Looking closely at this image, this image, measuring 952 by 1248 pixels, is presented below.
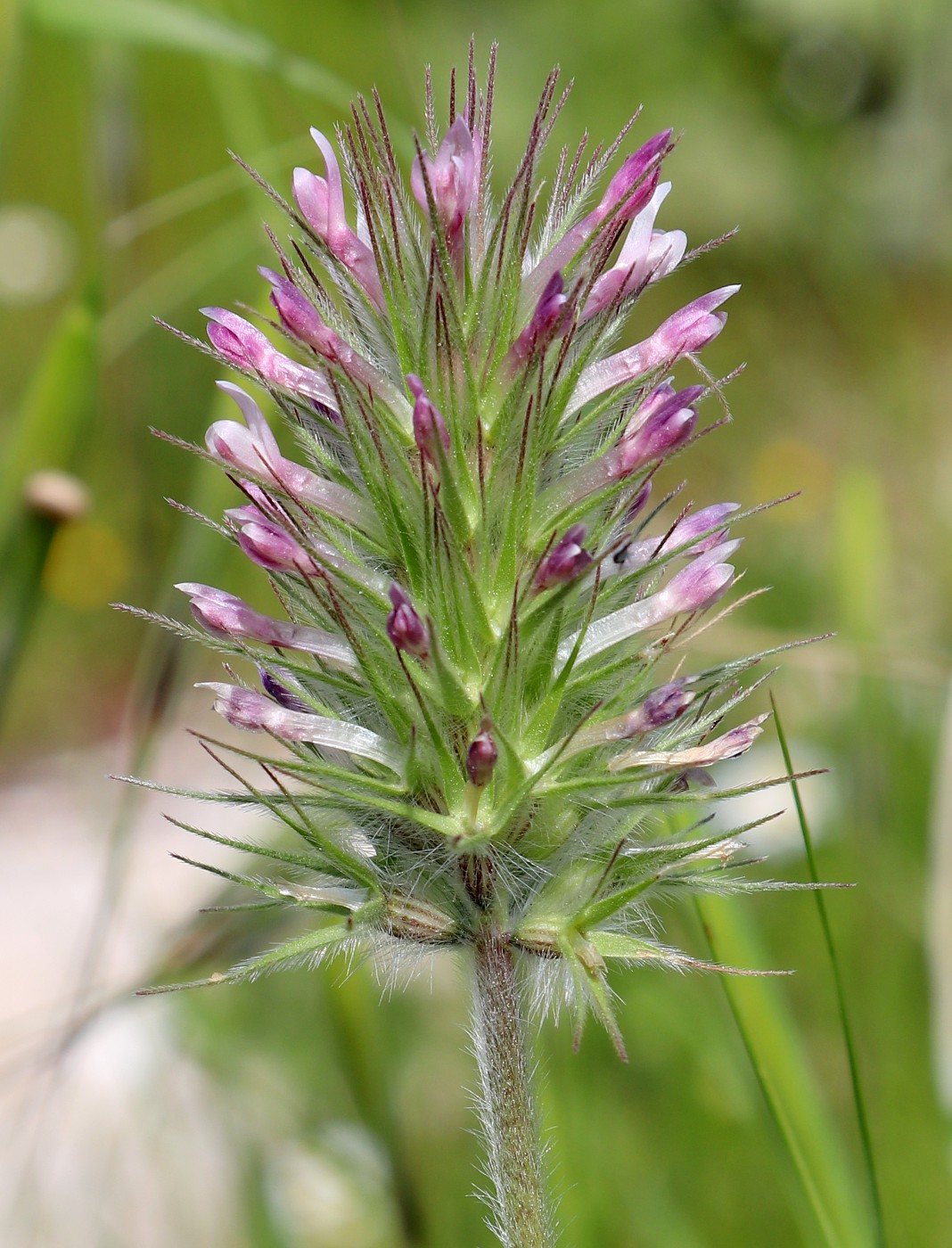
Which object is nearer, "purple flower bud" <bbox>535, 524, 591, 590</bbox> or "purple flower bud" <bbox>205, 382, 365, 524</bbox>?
"purple flower bud" <bbox>535, 524, 591, 590</bbox>

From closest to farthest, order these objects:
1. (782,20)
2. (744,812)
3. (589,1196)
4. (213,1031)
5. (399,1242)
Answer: (589,1196) < (399,1242) < (213,1031) < (744,812) < (782,20)

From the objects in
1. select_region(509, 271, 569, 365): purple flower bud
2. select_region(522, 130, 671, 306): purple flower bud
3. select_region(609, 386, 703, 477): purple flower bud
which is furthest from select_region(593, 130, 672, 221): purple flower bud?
select_region(609, 386, 703, 477): purple flower bud

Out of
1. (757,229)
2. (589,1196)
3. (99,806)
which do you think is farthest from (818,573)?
(757,229)

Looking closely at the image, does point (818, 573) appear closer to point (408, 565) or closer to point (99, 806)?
point (99, 806)

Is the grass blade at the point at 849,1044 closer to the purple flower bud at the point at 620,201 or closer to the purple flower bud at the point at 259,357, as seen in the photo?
the purple flower bud at the point at 620,201

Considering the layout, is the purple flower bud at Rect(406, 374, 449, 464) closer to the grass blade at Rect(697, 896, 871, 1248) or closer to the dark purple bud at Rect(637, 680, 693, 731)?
the dark purple bud at Rect(637, 680, 693, 731)

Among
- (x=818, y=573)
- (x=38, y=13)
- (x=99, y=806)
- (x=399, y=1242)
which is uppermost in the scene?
(x=818, y=573)
